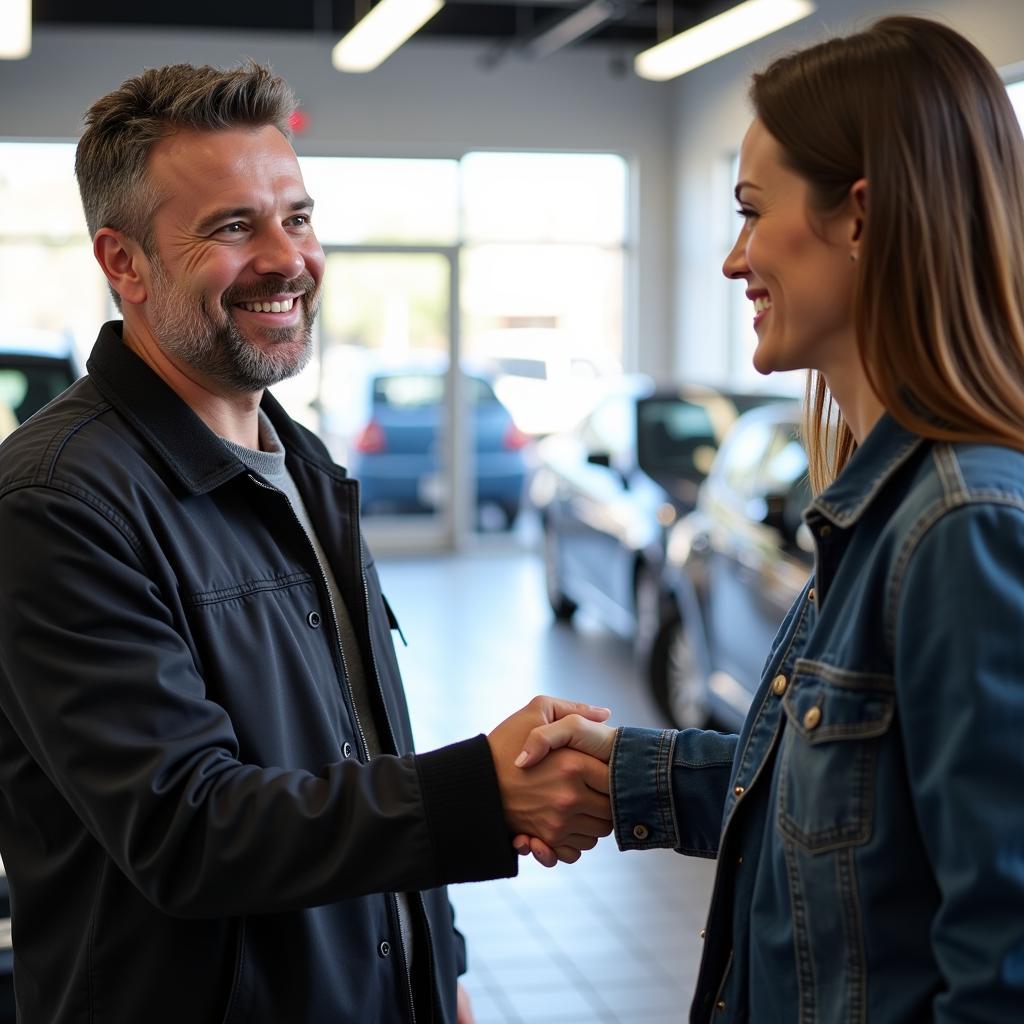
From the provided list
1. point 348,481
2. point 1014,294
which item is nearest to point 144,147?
point 348,481

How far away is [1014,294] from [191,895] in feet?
3.60

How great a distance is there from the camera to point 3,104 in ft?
38.8

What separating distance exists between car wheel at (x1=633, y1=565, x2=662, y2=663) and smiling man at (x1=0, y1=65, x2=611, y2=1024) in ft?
15.5

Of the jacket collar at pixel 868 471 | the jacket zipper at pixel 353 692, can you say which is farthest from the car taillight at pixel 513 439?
the jacket collar at pixel 868 471

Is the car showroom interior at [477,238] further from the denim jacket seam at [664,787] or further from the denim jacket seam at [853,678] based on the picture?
the denim jacket seam at [853,678]

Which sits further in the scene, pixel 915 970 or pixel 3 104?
pixel 3 104

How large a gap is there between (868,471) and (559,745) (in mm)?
671

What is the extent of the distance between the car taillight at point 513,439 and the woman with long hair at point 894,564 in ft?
37.8

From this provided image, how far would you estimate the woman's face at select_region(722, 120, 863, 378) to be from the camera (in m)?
1.48

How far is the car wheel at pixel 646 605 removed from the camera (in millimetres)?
6853

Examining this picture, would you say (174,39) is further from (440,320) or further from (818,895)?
(818,895)

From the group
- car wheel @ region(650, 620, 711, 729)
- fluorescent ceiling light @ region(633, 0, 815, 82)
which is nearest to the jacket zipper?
car wheel @ region(650, 620, 711, 729)

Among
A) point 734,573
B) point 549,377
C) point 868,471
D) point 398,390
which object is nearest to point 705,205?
point 549,377

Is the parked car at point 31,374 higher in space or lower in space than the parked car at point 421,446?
→ higher
